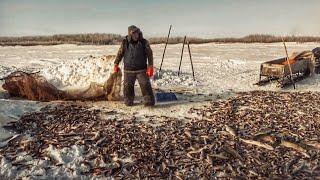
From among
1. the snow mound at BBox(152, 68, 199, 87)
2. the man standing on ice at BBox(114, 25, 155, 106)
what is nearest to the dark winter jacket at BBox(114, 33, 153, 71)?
the man standing on ice at BBox(114, 25, 155, 106)

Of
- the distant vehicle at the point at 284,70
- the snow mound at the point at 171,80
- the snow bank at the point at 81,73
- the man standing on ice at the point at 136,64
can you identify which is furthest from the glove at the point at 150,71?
the distant vehicle at the point at 284,70

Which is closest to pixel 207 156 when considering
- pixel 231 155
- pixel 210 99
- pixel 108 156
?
pixel 231 155

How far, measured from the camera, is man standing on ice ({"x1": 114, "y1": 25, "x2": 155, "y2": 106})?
12.1 meters

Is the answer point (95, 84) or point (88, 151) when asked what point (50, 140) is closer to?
point (88, 151)

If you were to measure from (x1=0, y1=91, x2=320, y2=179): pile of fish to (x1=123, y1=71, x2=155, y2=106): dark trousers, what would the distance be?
0.86 metres

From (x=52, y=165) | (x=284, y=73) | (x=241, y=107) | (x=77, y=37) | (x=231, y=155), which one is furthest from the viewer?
(x=77, y=37)

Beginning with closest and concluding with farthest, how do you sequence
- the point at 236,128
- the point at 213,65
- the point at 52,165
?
the point at 52,165 → the point at 236,128 → the point at 213,65

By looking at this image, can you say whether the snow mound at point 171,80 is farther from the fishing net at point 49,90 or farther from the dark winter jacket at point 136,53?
the dark winter jacket at point 136,53

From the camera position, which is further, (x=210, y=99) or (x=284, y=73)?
(x=284, y=73)

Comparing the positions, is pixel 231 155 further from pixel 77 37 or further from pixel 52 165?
pixel 77 37

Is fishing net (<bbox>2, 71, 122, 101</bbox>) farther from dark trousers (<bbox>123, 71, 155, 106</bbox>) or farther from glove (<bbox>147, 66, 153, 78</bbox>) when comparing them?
glove (<bbox>147, 66, 153, 78</bbox>)

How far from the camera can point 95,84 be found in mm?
13430

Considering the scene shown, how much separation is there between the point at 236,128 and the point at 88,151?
3.38 m

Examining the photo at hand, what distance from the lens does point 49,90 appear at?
1360 cm
